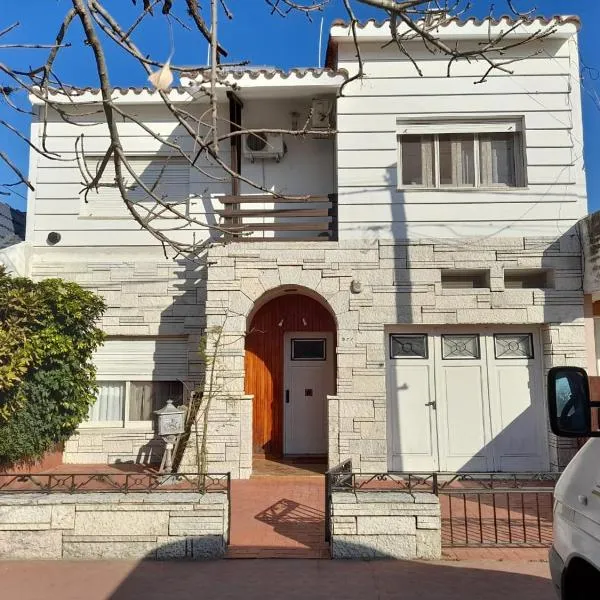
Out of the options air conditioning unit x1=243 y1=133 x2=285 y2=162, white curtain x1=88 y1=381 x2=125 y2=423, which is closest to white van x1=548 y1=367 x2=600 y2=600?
white curtain x1=88 y1=381 x2=125 y2=423

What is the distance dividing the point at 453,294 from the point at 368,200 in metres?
2.03

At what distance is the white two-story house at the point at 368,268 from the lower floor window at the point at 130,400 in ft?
0.10

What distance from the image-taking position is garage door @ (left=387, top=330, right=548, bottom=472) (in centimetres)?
847

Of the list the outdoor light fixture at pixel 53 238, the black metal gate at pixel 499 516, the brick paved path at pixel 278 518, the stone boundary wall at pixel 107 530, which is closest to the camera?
the stone boundary wall at pixel 107 530

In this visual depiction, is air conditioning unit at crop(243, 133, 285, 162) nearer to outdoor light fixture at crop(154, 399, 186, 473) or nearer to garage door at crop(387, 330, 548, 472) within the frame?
garage door at crop(387, 330, 548, 472)

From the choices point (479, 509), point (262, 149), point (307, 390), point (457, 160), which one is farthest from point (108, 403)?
point (457, 160)

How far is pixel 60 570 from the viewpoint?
4789mm

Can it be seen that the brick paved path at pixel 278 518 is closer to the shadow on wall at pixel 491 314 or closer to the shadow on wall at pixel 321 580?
the shadow on wall at pixel 321 580

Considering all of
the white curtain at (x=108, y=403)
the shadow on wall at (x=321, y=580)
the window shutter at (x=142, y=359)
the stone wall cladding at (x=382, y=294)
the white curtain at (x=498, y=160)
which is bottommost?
the shadow on wall at (x=321, y=580)

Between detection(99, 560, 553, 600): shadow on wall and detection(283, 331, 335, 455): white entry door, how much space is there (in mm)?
4624

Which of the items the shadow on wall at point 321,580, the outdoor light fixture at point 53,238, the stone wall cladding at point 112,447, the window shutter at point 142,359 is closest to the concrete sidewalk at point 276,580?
the shadow on wall at point 321,580

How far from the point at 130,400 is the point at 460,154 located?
23.1 ft

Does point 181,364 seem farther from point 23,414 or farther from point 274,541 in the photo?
point 274,541

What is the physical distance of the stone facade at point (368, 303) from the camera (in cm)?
809
